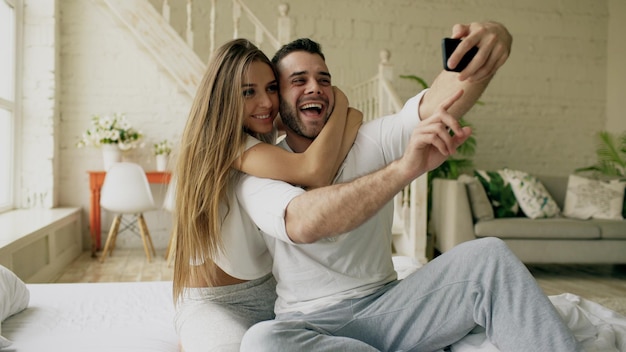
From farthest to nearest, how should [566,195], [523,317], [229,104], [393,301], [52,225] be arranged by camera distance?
[566,195], [52,225], [229,104], [393,301], [523,317]

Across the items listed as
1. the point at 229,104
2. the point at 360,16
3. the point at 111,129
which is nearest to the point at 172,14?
the point at 111,129

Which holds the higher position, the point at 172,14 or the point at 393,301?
the point at 172,14

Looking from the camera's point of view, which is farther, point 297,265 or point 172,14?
point 172,14

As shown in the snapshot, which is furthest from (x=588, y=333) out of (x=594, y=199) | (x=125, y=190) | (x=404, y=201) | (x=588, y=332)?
(x=125, y=190)

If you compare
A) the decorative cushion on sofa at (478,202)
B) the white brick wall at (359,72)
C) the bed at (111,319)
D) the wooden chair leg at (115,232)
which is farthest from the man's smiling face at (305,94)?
the white brick wall at (359,72)

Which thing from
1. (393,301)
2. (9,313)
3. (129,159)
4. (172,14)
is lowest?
(9,313)

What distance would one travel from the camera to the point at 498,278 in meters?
1.15

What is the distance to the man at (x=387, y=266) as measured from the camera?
1.10m

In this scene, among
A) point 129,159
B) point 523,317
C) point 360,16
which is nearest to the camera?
point 523,317

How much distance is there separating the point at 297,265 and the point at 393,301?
0.27 meters

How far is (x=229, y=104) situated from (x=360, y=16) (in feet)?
15.3

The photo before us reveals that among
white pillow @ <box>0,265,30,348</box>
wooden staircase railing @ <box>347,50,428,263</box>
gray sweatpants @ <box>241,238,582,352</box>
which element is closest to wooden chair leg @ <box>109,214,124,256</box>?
wooden staircase railing @ <box>347,50,428,263</box>

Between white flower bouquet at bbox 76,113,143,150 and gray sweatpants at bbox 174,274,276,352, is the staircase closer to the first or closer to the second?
white flower bouquet at bbox 76,113,143,150

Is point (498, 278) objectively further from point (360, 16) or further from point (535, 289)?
point (360, 16)
